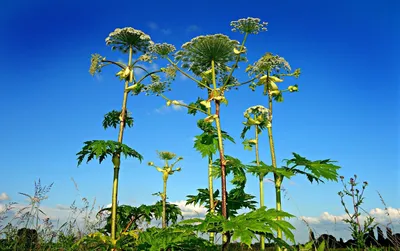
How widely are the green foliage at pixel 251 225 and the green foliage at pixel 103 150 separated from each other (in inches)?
128

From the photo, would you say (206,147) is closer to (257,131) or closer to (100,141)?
(257,131)

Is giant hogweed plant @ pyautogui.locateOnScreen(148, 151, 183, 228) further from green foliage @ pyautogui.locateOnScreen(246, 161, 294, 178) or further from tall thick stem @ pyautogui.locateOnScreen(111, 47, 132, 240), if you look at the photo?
green foliage @ pyautogui.locateOnScreen(246, 161, 294, 178)

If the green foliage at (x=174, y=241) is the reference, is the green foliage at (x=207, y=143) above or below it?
above

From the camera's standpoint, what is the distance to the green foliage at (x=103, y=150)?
6.82m

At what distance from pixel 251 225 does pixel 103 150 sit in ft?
13.1

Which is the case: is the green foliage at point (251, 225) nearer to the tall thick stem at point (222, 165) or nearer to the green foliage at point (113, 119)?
the tall thick stem at point (222, 165)

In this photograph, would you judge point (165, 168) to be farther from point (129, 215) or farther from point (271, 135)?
point (271, 135)

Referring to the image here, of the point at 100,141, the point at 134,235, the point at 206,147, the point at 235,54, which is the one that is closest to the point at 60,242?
the point at 134,235

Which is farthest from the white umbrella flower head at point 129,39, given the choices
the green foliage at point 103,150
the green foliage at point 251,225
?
the green foliage at point 251,225

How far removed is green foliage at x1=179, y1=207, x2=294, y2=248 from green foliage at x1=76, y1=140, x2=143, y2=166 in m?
3.26

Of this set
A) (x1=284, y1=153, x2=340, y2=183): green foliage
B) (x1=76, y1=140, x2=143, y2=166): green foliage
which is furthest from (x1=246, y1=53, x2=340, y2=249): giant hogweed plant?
(x1=76, y1=140, x2=143, y2=166): green foliage

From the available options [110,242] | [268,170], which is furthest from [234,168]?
[110,242]

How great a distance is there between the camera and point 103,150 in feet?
22.7

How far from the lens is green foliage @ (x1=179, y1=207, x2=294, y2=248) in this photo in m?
3.61
